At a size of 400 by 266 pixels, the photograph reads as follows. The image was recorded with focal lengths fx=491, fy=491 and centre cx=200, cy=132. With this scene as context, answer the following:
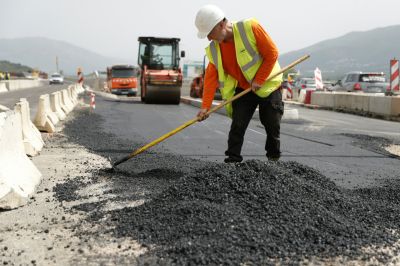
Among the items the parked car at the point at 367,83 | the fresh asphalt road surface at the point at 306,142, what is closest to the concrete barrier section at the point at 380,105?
the fresh asphalt road surface at the point at 306,142

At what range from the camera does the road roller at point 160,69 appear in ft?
68.2

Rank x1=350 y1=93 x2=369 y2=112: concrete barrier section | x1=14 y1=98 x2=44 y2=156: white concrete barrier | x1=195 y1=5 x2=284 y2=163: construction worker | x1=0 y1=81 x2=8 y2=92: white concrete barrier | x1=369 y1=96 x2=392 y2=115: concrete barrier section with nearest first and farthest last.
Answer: x1=195 y1=5 x2=284 y2=163: construction worker → x1=14 y1=98 x2=44 y2=156: white concrete barrier → x1=369 y1=96 x2=392 y2=115: concrete barrier section → x1=350 y1=93 x2=369 y2=112: concrete barrier section → x1=0 y1=81 x2=8 y2=92: white concrete barrier

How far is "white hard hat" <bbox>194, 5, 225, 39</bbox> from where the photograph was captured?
4.86 m

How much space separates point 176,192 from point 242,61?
162cm

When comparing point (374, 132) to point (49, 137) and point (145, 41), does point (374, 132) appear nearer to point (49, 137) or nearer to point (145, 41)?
point (49, 137)

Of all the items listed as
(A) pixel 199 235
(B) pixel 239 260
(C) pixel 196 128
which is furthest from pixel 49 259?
(C) pixel 196 128

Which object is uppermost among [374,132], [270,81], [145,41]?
[145,41]

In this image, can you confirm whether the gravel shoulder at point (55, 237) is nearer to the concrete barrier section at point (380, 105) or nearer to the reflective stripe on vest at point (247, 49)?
the reflective stripe on vest at point (247, 49)

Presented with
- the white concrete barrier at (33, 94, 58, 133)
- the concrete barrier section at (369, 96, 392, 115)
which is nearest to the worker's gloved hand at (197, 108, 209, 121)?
the white concrete barrier at (33, 94, 58, 133)

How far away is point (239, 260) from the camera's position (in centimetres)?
308

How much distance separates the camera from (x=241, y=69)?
5.15m

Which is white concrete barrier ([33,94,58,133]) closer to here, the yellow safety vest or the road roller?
the yellow safety vest

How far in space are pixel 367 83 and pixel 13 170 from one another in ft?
69.6

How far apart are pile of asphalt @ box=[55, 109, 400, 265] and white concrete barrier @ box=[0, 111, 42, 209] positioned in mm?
346
